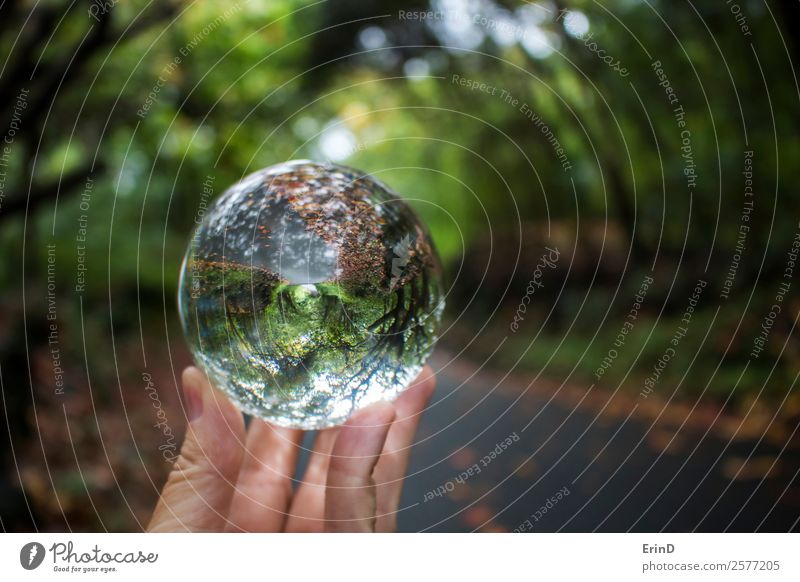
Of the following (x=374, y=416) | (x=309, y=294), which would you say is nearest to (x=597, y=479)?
(x=374, y=416)

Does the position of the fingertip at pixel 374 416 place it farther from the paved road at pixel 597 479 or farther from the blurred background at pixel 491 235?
the paved road at pixel 597 479

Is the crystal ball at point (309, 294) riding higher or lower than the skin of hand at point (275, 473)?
higher

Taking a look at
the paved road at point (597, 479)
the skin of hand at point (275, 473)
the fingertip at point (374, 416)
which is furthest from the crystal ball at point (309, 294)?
the paved road at point (597, 479)

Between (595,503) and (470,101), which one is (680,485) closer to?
(595,503)

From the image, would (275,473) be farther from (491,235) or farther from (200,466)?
(491,235)

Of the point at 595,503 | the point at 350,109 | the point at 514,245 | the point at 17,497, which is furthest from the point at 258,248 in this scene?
the point at 514,245

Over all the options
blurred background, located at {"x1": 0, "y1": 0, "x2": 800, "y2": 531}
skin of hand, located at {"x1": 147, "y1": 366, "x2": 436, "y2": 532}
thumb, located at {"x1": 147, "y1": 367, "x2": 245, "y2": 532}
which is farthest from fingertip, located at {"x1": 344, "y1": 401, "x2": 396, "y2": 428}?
blurred background, located at {"x1": 0, "y1": 0, "x2": 800, "y2": 531}

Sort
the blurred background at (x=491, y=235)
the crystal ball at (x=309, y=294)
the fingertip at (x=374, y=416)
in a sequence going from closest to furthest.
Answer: the crystal ball at (x=309, y=294), the fingertip at (x=374, y=416), the blurred background at (x=491, y=235)
